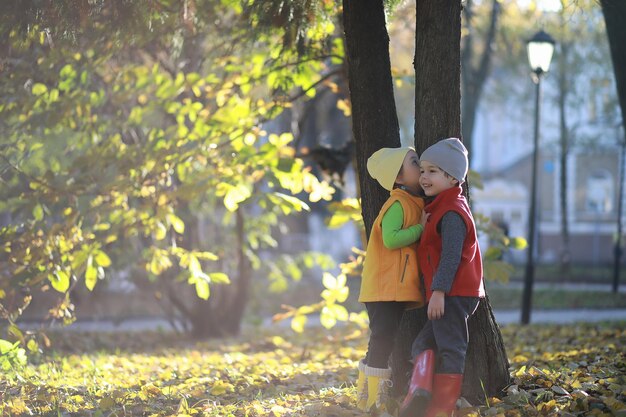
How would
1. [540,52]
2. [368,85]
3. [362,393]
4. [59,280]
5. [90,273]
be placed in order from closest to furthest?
[362,393] → [368,85] → [59,280] → [90,273] → [540,52]

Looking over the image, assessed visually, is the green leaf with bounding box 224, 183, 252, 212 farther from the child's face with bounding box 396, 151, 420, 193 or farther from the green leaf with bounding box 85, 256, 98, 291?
the child's face with bounding box 396, 151, 420, 193

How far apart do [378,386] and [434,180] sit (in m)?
1.21

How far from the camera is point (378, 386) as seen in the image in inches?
188

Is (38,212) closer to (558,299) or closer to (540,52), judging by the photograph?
(540,52)

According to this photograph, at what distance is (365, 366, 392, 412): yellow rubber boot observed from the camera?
4.74 m

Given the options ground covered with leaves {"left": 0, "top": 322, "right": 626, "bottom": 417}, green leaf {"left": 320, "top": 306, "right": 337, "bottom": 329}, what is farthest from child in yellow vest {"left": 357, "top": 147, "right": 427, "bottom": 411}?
green leaf {"left": 320, "top": 306, "right": 337, "bottom": 329}

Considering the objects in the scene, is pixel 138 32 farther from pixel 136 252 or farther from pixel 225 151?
pixel 136 252

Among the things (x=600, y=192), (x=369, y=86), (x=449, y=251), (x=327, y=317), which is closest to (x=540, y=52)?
(x=327, y=317)

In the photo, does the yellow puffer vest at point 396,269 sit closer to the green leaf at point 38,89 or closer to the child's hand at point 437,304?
the child's hand at point 437,304

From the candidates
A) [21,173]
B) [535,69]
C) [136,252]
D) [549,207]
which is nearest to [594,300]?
[535,69]

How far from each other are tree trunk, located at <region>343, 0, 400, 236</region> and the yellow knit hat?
1.80 ft

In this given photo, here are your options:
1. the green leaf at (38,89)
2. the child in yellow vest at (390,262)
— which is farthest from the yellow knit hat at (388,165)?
the green leaf at (38,89)

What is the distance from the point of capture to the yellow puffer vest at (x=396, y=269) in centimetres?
458

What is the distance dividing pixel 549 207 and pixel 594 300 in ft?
73.3
